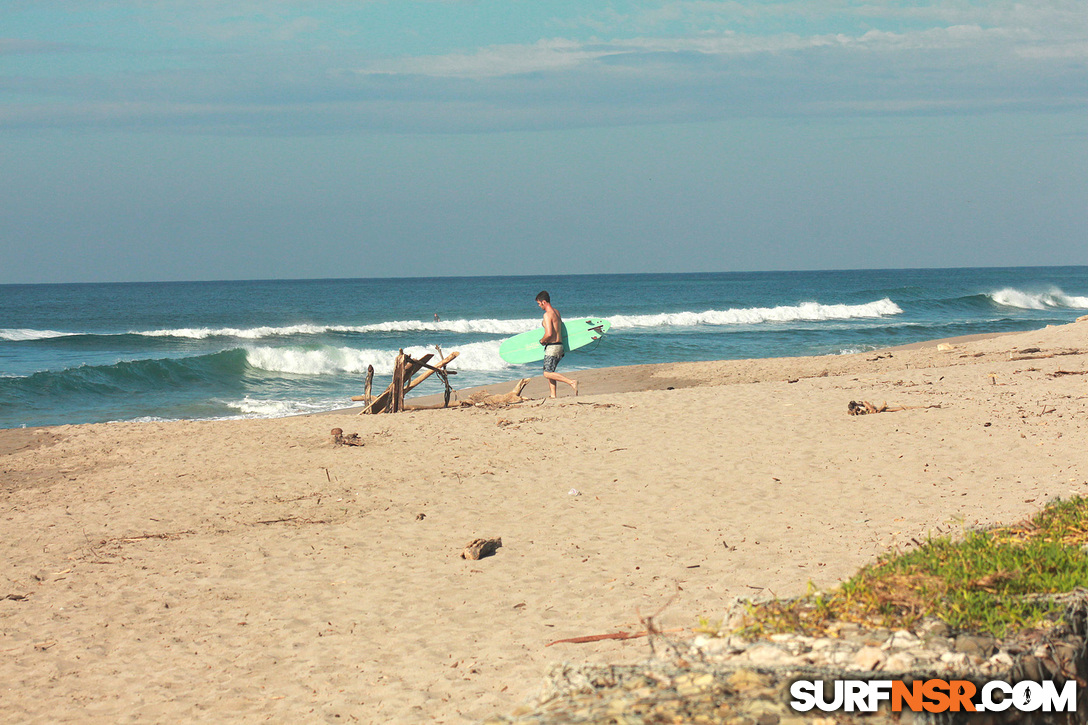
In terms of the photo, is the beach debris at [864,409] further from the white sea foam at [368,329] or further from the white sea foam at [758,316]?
the white sea foam at [758,316]

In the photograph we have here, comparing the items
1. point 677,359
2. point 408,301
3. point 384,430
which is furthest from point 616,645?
point 408,301

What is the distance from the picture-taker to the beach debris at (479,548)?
6067 mm

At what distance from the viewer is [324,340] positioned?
1364 inches

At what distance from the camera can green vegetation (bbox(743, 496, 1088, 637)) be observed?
301cm

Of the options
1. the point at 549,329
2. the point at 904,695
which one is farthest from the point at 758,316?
the point at 904,695

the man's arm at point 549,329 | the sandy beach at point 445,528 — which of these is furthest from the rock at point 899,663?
the man's arm at point 549,329

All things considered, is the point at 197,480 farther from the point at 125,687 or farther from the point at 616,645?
the point at 616,645

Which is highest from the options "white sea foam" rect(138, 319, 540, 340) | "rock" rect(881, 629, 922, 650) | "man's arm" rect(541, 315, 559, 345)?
"man's arm" rect(541, 315, 559, 345)

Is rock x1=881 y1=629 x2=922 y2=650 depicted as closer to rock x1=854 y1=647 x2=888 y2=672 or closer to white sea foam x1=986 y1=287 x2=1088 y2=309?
rock x1=854 y1=647 x2=888 y2=672

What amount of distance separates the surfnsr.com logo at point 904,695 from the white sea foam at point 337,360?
20991 mm

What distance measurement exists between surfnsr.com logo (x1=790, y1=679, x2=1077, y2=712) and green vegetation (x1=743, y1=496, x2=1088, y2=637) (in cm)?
25

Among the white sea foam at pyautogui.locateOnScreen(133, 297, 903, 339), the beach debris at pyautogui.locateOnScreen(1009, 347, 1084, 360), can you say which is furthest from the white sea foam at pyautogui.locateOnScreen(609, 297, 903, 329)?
the beach debris at pyautogui.locateOnScreen(1009, 347, 1084, 360)

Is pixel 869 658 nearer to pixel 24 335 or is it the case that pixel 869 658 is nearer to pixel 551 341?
pixel 551 341

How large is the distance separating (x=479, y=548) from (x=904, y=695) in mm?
3806
